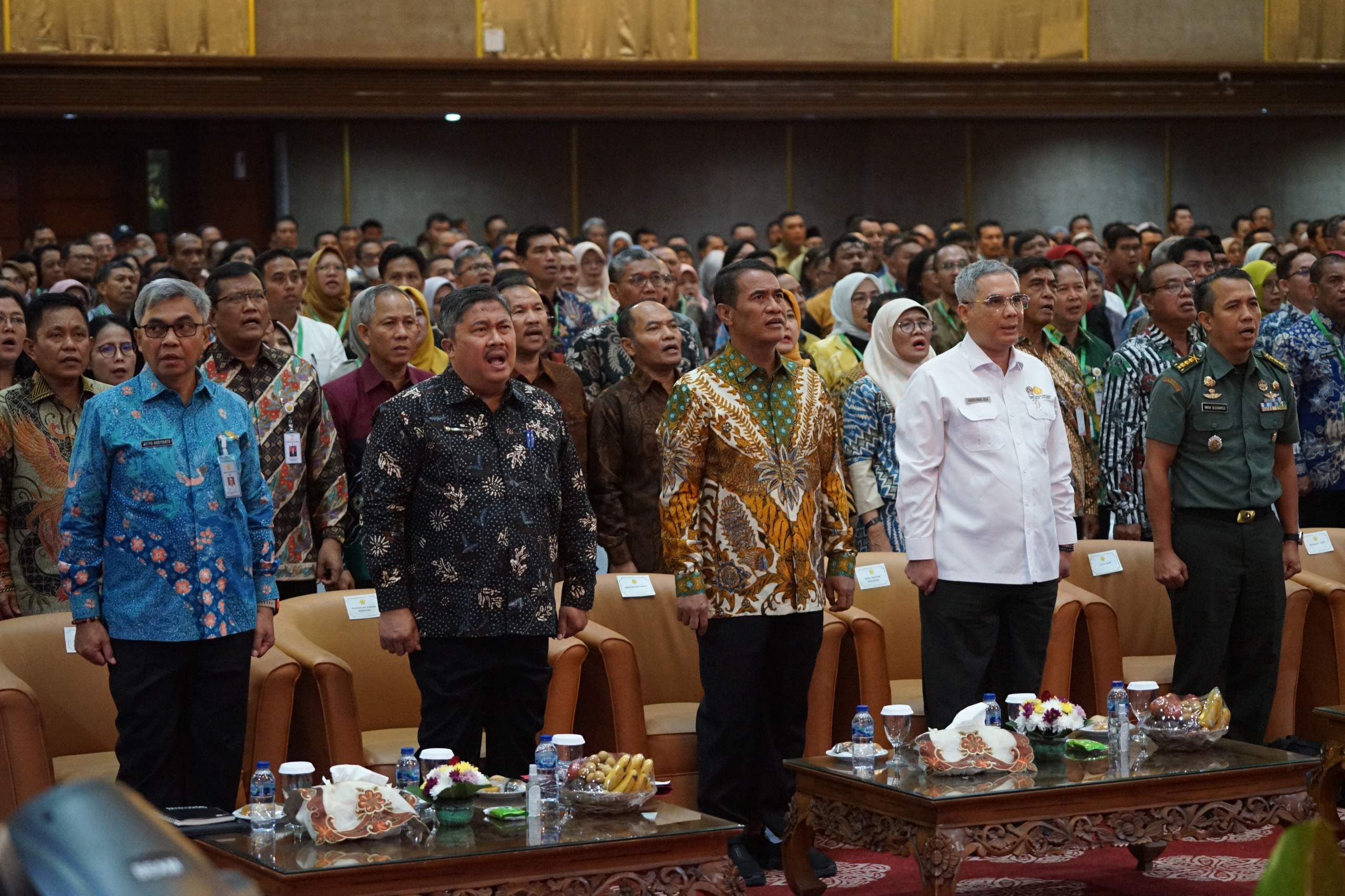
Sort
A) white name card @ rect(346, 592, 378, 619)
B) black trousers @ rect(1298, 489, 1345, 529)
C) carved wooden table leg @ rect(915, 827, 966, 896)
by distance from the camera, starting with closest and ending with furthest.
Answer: carved wooden table leg @ rect(915, 827, 966, 896) → white name card @ rect(346, 592, 378, 619) → black trousers @ rect(1298, 489, 1345, 529)

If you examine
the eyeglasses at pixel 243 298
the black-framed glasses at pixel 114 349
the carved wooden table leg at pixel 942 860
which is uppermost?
the eyeglasses at pixel 243 298

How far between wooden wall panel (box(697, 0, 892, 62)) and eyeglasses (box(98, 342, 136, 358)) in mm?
7392

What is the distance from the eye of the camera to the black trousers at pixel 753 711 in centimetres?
415

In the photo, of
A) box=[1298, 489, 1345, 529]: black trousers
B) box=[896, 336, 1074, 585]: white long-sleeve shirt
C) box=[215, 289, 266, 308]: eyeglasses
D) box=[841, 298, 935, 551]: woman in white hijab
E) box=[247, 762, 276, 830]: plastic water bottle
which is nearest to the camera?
box=[247, 762, 276, 830]: plastic water bottle

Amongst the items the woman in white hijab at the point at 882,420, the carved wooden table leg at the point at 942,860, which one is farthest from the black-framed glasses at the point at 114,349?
the carved wooden table leg at the point at 942,860

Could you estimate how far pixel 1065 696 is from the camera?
16.7 ft

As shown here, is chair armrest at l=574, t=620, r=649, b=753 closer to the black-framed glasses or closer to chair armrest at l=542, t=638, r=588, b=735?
chair armrest at l=542, t=638, r=588, b=735

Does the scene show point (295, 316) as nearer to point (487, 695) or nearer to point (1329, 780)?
point (487, 695)

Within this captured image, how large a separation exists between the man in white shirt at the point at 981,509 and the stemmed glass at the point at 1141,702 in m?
0.31

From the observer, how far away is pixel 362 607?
4.76 meters


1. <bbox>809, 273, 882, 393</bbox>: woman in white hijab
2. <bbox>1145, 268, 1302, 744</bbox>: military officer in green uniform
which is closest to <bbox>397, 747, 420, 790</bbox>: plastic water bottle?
<bbox>1145, 268, 1302, 744</bbox>: military officer in green uniform

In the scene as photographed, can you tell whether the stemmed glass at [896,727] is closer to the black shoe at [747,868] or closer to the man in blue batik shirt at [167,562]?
the black shoe at [747,868]

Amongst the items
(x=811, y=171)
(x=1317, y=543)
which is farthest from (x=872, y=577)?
(x=811, y=171)

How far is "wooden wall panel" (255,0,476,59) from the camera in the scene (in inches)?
442
